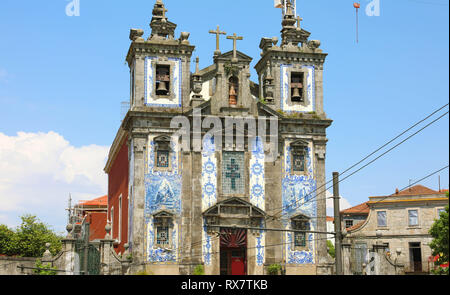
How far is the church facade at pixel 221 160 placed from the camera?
40.8 meters

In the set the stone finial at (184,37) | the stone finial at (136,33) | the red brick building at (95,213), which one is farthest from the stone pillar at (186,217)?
the red brick building at (95,213)

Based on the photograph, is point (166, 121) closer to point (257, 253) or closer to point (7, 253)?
point (257, 253)

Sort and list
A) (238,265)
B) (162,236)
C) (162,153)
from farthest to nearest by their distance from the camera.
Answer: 1. (162,153)
2. (238,265)
3. (162,236)

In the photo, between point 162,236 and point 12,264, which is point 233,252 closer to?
point 162,236

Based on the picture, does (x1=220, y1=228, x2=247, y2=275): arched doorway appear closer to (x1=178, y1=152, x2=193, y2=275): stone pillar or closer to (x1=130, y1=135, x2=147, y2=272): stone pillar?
(x1=178, y1=152, x2=193, y2=275): stone pillar

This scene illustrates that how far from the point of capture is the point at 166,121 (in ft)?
138

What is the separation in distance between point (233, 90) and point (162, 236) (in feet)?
32.0

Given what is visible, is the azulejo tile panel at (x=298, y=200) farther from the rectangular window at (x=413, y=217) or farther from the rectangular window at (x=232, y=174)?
the rectangular window at (x=413, y=217)

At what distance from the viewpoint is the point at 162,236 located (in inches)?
1602

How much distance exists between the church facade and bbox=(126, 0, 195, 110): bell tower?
0.06 metres

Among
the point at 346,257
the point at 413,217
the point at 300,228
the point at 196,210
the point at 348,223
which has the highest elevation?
the point at 348,223

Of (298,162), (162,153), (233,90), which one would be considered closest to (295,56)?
(233,90)

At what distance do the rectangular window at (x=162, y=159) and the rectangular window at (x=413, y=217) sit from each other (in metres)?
25.0

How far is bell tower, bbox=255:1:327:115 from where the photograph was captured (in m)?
44.1
